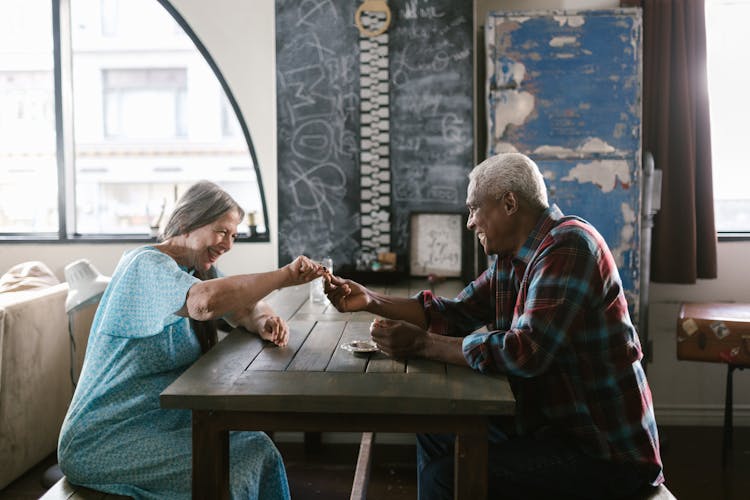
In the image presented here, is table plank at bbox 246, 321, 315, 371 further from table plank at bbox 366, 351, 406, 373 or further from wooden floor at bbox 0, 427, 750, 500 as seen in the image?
wooden floor at bbox 0, 427, 750, 500

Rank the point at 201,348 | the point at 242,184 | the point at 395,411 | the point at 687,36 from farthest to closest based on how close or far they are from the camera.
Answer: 1. the point at 242,184
2. the point at 687,36
3. the point at 201,348
4. the point at 395,411

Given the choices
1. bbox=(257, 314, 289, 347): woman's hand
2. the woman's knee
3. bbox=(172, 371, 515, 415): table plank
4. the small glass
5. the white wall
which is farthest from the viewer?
the white wall

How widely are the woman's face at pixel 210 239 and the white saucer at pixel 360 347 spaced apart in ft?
1.89

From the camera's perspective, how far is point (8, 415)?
3.04 meters

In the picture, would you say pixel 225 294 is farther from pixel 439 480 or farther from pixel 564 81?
pixel 564 81

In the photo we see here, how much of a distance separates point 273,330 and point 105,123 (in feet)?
9.43

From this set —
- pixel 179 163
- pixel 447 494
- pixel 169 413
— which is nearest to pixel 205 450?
pixel 169 413

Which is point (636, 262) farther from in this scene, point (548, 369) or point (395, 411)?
point (395, 411)

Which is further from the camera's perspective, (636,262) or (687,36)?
(687,36)

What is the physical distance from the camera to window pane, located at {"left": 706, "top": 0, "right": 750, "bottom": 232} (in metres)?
3.93

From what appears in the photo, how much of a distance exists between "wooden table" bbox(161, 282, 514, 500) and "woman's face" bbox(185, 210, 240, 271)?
57 centimetres

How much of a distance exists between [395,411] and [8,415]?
231 centimetres

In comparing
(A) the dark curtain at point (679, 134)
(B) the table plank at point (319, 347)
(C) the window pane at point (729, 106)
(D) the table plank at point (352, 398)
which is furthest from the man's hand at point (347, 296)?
(C) the window pane at point (729, 106)

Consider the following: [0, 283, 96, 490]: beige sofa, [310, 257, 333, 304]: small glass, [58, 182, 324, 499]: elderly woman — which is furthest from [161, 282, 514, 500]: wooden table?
[0, 283, 96, 490]: beige sofa
